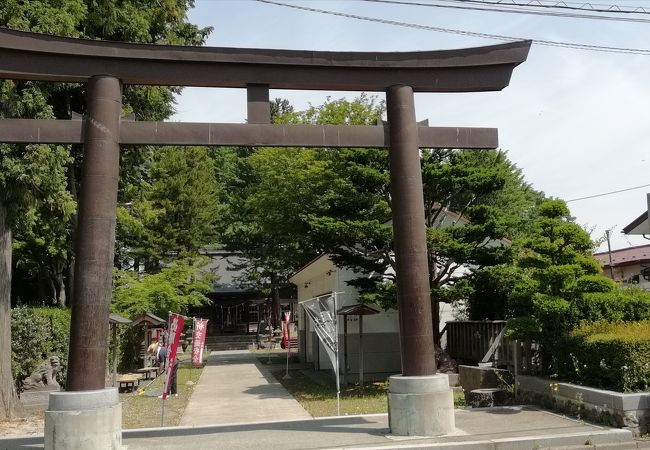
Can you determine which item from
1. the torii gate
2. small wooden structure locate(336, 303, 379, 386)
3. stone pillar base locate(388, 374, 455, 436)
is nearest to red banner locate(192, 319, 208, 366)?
small wooden structure locate(336, 303, 379, 386)

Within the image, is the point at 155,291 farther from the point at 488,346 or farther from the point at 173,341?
the point at 488,346

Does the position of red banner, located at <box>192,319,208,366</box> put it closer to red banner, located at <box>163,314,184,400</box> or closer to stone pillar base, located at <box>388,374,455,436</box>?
red banner, located at <box>163,314,184,400</box>

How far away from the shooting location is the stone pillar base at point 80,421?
25.8 feet

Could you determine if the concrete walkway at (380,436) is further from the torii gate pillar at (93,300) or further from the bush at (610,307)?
the bush at (610,307)

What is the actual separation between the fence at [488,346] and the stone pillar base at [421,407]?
4.19 m

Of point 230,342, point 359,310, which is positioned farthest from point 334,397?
point 230,342

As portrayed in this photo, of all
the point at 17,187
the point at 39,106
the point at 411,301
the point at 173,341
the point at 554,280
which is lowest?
the point at 173,341

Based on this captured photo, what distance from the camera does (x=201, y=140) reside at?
30.4 feet

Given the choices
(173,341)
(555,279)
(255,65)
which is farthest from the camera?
(173,341)

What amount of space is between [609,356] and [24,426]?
1176cm

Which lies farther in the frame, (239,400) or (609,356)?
(239,400)

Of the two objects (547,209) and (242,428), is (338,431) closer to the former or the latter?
(242,428)

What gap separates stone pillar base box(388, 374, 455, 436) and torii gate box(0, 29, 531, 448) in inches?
0.7

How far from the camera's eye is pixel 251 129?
9422 mm
